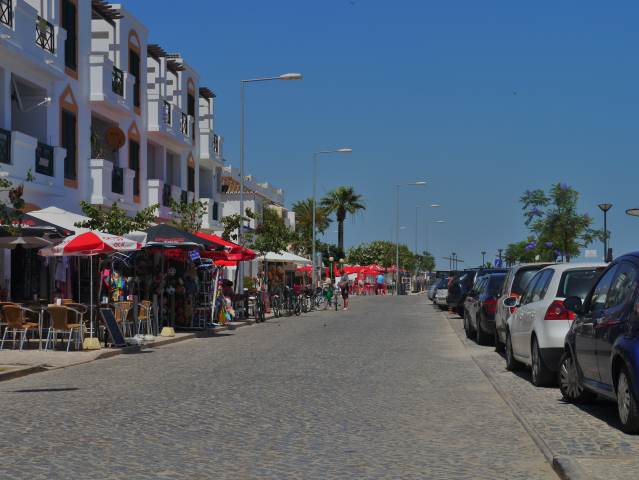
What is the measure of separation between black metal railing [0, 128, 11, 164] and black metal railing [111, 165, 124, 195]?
7645mm

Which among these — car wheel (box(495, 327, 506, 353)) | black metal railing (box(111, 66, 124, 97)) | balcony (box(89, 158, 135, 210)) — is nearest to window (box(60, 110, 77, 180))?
balcony (box(89, 158, 135, 210))

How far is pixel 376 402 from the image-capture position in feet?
37.5

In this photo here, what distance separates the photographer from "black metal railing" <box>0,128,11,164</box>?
25.1 meters

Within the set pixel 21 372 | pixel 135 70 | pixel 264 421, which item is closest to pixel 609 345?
pixel 264 421

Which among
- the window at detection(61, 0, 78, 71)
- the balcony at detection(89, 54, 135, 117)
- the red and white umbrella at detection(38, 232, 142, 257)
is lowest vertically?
the red and white umbrella at detection(38, 232, 142, 257)

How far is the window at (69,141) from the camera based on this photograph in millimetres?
30062

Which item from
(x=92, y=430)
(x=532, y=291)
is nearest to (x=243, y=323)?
(x=532, y=291)

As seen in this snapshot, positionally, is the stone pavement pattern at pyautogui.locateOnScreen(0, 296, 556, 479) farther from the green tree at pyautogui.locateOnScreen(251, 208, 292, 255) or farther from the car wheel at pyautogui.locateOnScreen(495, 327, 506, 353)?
the green tree at pyautogui.locateOnScreen(251, 208, 292, 255)

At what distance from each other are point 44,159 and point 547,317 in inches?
736

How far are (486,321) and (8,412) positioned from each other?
12512 mm

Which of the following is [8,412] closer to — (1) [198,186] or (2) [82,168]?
(2) [82,168]

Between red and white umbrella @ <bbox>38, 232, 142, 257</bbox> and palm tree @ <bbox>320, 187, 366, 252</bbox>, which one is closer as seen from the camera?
red and white umbrella @ <bbox>38, 232, 142, 257</bbox>

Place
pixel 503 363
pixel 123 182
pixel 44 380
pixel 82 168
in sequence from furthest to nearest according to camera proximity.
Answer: pixel 123 182
pixel 82 168
pixel 503 363
pixel 44 380

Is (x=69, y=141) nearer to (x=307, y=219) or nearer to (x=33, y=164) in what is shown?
(x=33, y=164)
